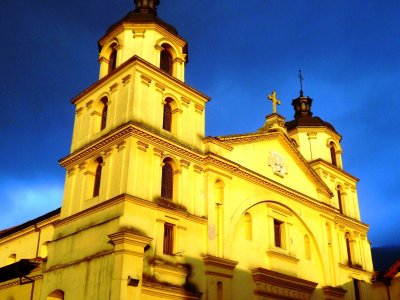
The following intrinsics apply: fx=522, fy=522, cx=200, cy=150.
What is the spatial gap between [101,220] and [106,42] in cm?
1038

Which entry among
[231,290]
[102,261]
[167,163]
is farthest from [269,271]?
[102,261]

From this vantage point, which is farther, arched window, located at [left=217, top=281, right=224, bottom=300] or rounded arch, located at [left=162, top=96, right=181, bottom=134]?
rounded arch, located at [left=162, top=96, right=181, bottom=134]

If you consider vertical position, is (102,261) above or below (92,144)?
below

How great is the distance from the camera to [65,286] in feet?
70.9

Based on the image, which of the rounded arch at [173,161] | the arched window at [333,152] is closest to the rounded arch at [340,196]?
the arched window at [333,152]

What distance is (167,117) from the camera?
25.1 meters

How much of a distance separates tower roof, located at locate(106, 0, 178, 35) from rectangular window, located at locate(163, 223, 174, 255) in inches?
415

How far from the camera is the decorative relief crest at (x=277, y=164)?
28672mm

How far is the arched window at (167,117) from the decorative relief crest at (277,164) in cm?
661

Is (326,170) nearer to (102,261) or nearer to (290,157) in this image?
(290,157)

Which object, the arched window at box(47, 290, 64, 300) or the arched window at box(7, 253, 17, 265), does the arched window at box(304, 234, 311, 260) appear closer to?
the arched window at box(47, 290, 64, 300)

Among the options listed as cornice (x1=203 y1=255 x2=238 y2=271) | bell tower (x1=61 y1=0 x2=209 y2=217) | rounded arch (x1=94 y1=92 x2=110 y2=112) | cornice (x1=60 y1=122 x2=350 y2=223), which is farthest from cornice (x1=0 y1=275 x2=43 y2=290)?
rounded arch (x1=94 y1=92 x2=110 y2=112)

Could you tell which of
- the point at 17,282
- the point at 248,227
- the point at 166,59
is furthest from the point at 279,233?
the point at 17,282

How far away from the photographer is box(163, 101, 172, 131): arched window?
81.3ft
